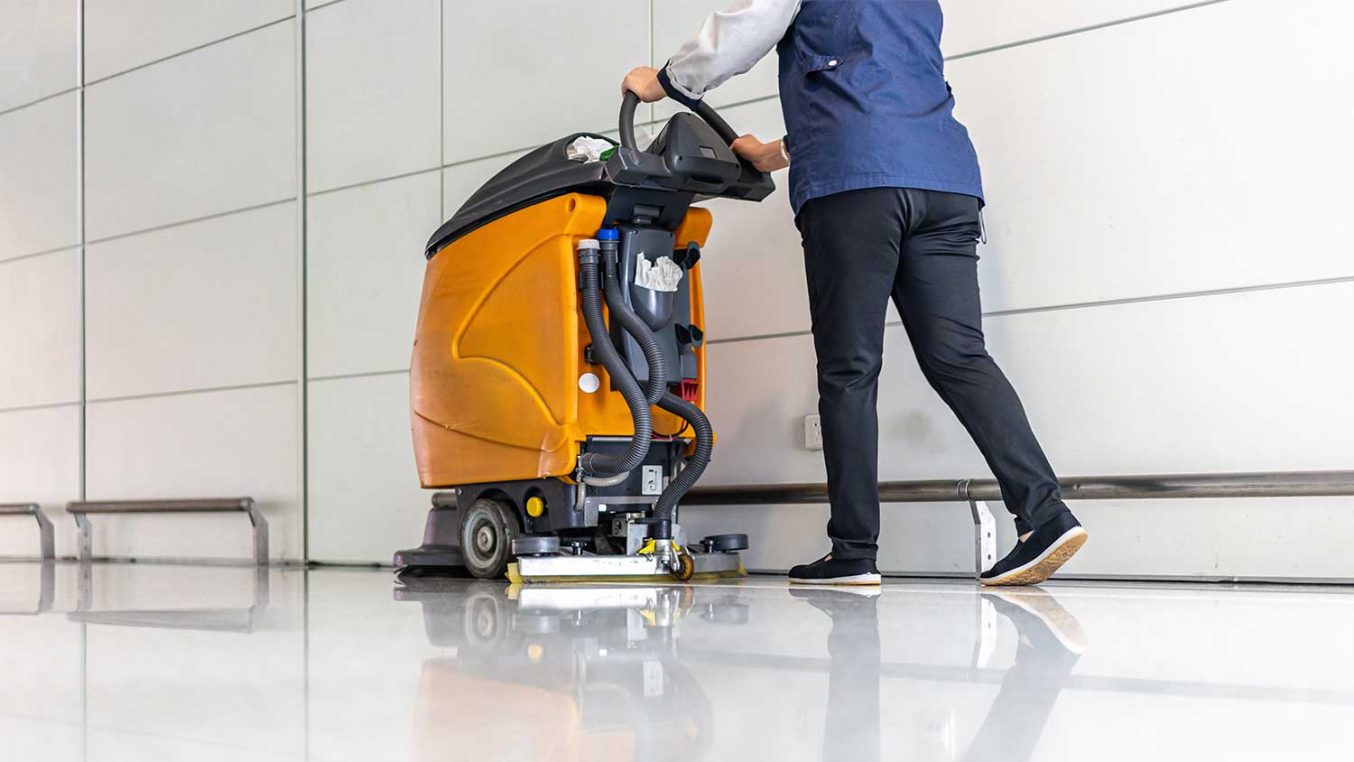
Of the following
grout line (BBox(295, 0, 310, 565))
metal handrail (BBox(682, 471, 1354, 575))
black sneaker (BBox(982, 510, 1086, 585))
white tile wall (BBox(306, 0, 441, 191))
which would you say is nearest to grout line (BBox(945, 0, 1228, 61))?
metal handrail (BBox(682, 471, 1354, 575))

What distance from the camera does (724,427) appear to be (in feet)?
12.0

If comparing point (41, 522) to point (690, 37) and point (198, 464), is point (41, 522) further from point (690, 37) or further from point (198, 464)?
point (690, 37)

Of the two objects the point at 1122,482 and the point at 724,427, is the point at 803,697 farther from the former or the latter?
the point at 724,427

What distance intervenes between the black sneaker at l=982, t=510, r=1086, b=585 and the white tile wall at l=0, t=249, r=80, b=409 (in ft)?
14.1

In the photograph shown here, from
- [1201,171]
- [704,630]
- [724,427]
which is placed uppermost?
[1201,171]

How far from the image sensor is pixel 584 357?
2.98m

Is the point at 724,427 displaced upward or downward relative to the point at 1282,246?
downward

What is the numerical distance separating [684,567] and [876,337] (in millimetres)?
689

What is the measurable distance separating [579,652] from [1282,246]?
1.96 m

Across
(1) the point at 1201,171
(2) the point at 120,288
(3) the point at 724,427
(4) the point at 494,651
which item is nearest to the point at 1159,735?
(4) the point at 494,651

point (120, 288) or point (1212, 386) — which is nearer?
point (1212, 386)

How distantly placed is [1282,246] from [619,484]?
152 cm

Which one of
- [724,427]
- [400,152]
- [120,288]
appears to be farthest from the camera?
[120,288]

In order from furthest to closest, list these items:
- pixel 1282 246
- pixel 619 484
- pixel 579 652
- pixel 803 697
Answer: pixel 619 484 < pixel 1282 246 < pixel 579 652 < pixel 803 697
